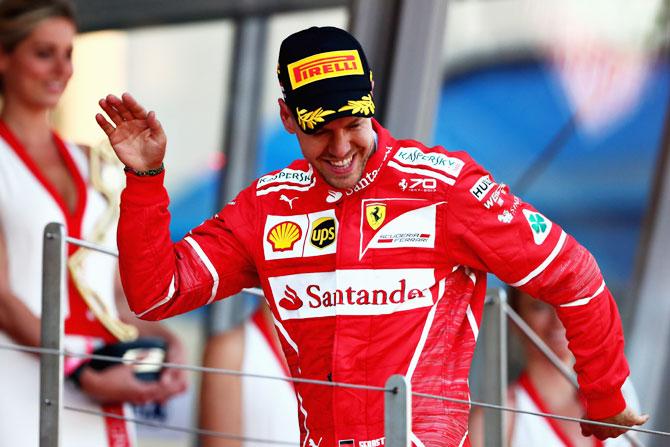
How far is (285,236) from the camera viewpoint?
7.25 ft

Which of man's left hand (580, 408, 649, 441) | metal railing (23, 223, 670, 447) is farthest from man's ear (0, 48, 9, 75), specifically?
man's left hand (580, 408, 649, 441)

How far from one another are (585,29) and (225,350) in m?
1.89

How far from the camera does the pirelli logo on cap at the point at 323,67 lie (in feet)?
6.88

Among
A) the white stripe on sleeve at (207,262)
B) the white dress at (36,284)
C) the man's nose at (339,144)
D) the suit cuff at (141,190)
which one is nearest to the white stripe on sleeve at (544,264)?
the man's nose at (339,144)

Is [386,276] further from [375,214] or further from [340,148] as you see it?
[340,148]

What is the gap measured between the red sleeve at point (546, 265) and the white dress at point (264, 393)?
1872mm

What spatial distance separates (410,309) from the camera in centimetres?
215

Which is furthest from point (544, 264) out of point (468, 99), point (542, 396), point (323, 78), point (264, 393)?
point (542, 396)

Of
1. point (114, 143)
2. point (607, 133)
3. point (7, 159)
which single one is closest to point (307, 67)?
point (114, 143)

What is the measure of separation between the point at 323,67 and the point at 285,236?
0.30m

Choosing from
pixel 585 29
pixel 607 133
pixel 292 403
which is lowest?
pixel 292 403

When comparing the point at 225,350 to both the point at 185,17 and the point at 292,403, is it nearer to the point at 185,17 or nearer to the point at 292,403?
the point at 292,403

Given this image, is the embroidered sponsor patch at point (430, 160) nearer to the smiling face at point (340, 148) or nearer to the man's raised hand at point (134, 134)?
the smiling face at point (340, 148)

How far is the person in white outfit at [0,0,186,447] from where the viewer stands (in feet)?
10.9
